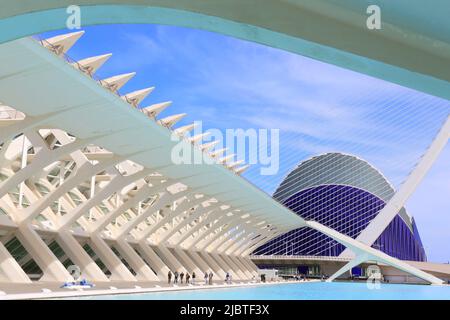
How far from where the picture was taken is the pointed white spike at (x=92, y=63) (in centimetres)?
1220

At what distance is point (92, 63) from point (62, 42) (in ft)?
4.78

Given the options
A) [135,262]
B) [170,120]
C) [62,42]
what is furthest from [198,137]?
[62,42]

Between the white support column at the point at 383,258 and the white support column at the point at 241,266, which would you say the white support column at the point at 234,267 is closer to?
the white support column at the point at 241,266

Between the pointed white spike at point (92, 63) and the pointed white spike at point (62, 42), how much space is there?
21.0 inches

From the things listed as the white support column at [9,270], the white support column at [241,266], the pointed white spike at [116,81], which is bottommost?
the white support column at [241,266]

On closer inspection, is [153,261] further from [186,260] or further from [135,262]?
[186,260]

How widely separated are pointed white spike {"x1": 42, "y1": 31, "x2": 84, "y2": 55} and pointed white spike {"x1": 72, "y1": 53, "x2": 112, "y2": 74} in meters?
0.53

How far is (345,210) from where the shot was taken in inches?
2768

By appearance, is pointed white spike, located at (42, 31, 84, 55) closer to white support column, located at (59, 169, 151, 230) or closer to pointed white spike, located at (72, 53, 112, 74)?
pointed white spike, located at (72, 53, 112, 74)

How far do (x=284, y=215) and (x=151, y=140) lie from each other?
25133 millimetres

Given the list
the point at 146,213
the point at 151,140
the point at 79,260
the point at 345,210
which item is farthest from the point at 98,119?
the point at 345,210

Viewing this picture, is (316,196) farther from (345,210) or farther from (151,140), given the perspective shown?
(151,140)

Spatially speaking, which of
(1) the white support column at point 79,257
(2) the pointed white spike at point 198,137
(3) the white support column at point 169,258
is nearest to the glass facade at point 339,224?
(3) the white support column at point 169,258

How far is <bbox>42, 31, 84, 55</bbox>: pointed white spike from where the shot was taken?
35.4 feet
